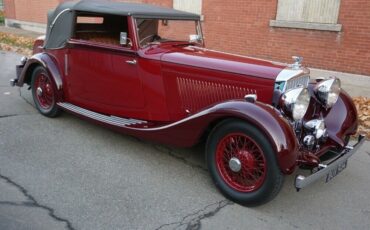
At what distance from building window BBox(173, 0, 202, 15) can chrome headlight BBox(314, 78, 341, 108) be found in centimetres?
691

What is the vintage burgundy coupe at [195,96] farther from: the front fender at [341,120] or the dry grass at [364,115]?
the dry grass at [364,115]

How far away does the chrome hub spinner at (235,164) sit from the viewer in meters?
3.35

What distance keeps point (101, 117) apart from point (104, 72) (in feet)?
1.76

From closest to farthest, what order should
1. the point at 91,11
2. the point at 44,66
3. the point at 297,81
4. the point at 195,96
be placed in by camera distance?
the point at 297,81 → the point at 195,96 → the point at 91,11 → the point at 44,66

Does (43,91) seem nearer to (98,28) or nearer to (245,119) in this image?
(98,28)

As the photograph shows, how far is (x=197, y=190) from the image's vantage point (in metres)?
3.58

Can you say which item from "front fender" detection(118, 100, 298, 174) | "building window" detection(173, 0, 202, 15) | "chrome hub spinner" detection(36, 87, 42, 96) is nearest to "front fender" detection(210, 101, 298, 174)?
"front fender" detection(118, 100, 298, 174)

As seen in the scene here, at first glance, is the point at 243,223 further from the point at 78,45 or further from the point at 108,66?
the point at 78,45

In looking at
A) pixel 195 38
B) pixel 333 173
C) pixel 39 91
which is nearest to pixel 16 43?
pixel 39 91

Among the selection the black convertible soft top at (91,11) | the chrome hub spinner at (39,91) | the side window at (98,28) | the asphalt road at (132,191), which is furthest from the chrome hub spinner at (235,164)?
the chrome hub spinner at (39,91)

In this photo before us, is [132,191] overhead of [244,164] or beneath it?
beneath

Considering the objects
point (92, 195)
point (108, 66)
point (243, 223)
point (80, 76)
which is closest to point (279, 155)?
point (243, 223)

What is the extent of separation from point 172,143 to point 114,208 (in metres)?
0.94

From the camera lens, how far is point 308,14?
26.5ft
